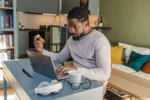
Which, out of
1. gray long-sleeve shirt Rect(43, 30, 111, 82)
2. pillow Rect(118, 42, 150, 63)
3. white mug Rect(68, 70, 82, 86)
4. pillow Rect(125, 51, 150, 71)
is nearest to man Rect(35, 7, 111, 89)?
gray long-sleeve shirt Rect(43, 30, 111, 82)

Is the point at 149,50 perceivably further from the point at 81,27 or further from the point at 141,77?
the point at 81,27

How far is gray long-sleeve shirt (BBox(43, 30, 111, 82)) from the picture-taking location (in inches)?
48.1

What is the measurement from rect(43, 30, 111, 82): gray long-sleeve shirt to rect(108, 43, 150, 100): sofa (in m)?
0.94

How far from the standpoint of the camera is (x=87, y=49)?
1.35 meters

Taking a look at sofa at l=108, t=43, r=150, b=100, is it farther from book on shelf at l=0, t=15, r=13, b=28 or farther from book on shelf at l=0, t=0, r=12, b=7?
book on shelf at l=0, t=0, r=12, b=7

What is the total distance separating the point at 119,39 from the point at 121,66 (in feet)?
3.25

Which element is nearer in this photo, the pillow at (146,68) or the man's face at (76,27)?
the man's face at (76,27)

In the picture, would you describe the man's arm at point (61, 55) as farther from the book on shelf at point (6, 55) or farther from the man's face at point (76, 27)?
the book on shelf at point (6, 55)

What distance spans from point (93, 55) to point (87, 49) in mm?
72

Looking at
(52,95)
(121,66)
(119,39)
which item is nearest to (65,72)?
(52,95)

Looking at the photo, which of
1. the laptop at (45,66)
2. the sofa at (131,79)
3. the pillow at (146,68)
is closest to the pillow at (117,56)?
the sofa at (131,79)

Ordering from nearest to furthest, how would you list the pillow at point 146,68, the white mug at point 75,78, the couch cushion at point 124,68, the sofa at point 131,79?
the white mug at point 75,78
the sofa at point 131,79
the pillow at point 146,68
the couch cushion at point 124,68

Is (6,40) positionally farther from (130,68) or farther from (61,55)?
(130,68)

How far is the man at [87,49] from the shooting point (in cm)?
122
